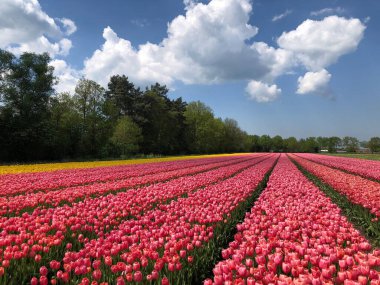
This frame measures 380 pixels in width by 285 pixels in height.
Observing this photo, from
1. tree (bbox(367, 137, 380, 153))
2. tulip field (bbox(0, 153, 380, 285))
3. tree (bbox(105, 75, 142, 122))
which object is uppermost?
→ tree (bbox(105, 75, 142, 122))

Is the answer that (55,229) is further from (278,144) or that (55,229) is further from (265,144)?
(278,144)

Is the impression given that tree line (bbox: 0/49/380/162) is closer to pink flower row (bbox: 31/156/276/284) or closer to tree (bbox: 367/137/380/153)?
pink flower row (bbox: 31/156/276/284)

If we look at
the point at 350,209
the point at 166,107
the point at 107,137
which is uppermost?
the point at 166,107

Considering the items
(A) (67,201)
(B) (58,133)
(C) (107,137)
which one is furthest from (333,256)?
(C) (107,137)

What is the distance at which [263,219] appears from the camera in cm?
605

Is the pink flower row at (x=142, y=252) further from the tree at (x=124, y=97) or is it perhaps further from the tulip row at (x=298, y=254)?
the tree at (x=124, y=97)

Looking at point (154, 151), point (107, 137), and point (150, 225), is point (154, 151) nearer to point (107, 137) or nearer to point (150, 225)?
point (107, 137)

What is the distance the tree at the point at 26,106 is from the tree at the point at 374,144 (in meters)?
129

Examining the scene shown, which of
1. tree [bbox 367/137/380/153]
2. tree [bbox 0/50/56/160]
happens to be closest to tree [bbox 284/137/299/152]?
tree [bbox 367/137/380/153]

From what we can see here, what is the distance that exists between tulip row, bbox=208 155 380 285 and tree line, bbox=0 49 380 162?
36.1 m

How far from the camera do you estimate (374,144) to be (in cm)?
13275

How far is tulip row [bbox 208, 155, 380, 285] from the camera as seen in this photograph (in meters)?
3.29

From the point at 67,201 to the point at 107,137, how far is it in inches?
1748

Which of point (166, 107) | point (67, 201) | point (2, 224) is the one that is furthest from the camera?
point (166, 107)
